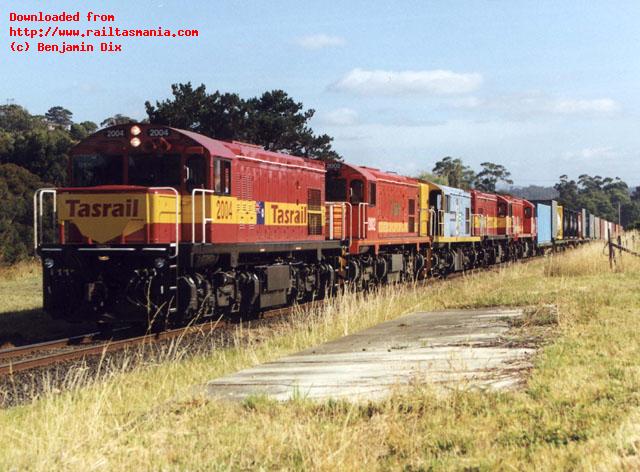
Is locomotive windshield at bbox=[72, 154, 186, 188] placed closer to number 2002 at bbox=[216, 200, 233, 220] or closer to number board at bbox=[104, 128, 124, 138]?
number board at bbox=[104, 128, 124, 138]

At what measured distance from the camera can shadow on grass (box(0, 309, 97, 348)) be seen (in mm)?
16141

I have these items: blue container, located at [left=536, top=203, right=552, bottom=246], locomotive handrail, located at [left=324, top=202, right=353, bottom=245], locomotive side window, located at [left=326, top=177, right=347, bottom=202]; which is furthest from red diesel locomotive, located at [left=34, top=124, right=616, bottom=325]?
blue container, located at [left=536, top=203, right=552, bottom=246]

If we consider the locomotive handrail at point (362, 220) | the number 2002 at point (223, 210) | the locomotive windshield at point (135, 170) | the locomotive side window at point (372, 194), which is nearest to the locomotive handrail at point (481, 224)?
the locomotive side window at point (372, 194)

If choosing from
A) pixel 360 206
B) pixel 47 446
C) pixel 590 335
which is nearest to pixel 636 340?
pixel 590 335

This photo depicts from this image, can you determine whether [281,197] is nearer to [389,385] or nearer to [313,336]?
[313,336]

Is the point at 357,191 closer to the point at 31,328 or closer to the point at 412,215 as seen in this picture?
the point at 412,215

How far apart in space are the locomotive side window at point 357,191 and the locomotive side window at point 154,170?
9843mm

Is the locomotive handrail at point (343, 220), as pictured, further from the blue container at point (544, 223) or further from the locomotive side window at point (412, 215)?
the blue container at point (544, 223)

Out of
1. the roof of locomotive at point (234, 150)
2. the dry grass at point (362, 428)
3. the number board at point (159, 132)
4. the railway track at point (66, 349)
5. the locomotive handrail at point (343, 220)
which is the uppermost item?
the number board at point (159, 132)

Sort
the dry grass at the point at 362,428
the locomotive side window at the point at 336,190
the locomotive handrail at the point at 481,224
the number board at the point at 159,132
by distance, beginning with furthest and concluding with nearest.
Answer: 1. the locomotive handrail at the point at 481,224
2. the locomotive side window at the point at 336,190
3. the number board at the point at 159,132
4. the dry grass at the point at 362,428

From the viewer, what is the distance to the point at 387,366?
945 centimetres

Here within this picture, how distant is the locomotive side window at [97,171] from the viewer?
16.7 m

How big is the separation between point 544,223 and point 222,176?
44.1 metres

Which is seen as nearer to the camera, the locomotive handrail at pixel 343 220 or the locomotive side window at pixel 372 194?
the locomotive handrail at pixel 343 220
